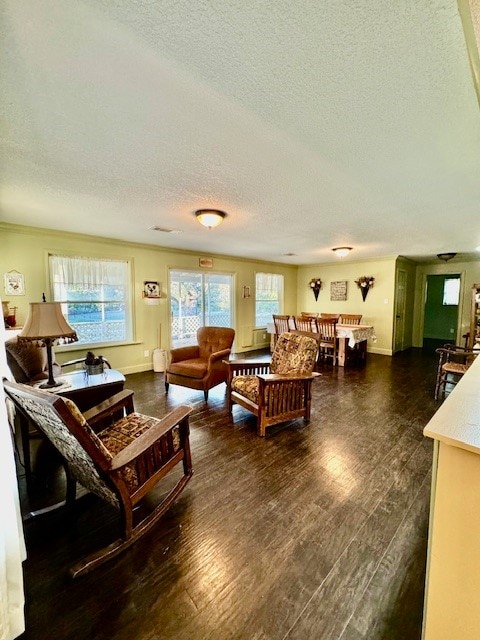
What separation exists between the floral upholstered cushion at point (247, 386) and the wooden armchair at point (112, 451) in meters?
1.08

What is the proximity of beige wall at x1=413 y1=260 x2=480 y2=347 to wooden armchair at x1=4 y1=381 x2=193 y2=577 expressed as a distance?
792cm

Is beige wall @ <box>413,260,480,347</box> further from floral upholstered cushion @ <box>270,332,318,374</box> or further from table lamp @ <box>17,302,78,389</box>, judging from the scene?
table lamp @ <box>17,302,78,389</box>

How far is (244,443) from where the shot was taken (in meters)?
2.54

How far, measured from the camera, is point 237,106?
142cm

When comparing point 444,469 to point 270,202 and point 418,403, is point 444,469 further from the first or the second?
point 418,403

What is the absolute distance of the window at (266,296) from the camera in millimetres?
7229

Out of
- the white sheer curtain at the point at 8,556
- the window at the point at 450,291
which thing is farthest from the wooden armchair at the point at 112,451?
the window at the point at 450,291

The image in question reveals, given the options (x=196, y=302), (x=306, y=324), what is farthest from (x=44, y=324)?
(x=306, y=324)

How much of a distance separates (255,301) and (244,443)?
4895mm

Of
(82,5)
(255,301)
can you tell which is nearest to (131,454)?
(82,5)

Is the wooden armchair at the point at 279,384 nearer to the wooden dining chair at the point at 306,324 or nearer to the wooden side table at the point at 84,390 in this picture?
the wooden side table at the point at 84,390

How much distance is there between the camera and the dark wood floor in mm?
1137

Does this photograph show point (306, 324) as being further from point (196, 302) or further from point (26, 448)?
point (26, 448)

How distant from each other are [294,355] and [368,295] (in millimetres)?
4581
